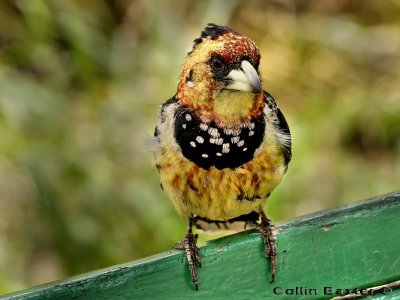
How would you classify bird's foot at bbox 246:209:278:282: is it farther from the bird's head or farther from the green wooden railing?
the bird's head

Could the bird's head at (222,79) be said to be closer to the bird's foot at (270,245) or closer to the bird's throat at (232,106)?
the bird's throat at (232,106)

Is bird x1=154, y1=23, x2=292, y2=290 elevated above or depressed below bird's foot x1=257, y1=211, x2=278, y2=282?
above

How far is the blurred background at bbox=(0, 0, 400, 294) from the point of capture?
3.96 metres

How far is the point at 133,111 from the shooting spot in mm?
4273

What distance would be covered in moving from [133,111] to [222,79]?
67.3 inches

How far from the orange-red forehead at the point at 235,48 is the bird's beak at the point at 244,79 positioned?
1.0 inches

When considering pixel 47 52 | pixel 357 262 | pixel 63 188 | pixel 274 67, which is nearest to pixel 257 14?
pixel 274 67

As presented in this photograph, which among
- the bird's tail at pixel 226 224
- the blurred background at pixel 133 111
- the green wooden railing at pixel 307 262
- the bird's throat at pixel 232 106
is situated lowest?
the green wooden railing at pixel 307 262

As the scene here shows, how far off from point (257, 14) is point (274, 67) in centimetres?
49

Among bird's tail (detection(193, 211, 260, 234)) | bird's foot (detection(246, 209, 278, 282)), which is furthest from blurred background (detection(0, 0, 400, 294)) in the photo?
bird's foot (detection(246, 209, 278, 282))

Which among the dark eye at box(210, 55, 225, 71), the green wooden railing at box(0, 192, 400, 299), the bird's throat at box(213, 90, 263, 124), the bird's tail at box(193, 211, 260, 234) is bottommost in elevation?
the green wooden railing at box(0, 192, 400, 299)

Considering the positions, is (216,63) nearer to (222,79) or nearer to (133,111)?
(222,79)

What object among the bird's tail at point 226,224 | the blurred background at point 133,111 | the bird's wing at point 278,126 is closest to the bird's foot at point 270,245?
the bird's wing at point 278,126

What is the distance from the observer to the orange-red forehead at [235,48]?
2.61 m
